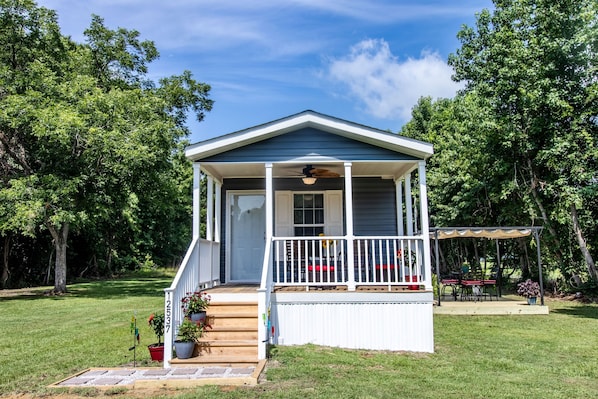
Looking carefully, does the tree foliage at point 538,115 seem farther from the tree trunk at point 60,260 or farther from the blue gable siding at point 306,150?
the tree trunk at point 60,260

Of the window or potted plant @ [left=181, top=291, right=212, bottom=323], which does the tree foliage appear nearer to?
the window

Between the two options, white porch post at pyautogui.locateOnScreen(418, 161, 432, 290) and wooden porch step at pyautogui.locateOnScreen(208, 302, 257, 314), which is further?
white porch post at pyautogui.locateOnScreen(418, 161, 432, 290)

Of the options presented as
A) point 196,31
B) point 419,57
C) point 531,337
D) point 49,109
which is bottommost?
point 531,337

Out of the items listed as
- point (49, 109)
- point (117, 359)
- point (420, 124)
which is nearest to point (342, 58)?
point (420, 124)

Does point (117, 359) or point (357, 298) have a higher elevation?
point (357, 298)

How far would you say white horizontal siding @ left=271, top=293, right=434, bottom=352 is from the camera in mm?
7148

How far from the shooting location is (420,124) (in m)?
26.2

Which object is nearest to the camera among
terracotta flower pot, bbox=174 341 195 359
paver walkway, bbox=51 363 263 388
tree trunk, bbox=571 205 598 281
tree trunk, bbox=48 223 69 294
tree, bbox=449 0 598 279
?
paver walkway, bbox=51 363 263 388

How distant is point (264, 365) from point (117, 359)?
2.23 meters

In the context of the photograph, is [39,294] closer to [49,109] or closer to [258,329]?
[49,109]

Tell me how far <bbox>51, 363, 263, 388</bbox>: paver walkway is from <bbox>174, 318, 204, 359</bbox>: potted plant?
0.88 ft

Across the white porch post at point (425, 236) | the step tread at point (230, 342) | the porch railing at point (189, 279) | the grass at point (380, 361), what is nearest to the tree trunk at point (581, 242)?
the grass at point (380, 361)

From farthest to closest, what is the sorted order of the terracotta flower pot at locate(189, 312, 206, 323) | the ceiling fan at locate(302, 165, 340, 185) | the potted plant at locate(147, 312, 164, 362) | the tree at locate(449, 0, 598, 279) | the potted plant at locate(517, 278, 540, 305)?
the tree at locate(449, 0, 598, 279) → the potted plant at locate(517, 278, 540, 305) → the ceiling fan at locate(302, 165, 340, 185) → the terracotta flower pot at locate(189, 312, 206, 323) → the potted plant at locate(147, 312, 164, 362)

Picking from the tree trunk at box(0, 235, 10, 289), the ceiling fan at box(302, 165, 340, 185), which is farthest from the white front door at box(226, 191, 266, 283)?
the tree trunk at box(0, 235, 10, 289)
